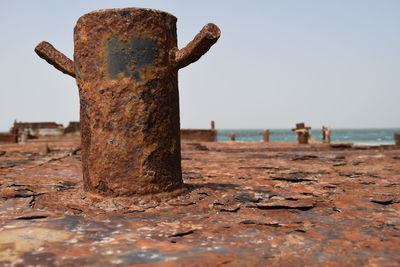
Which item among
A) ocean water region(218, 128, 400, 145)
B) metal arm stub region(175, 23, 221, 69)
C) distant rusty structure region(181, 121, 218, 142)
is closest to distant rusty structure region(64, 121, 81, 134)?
distant rusty structure region(181, 121, 218, 142)

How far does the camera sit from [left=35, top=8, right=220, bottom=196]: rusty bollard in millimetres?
1990

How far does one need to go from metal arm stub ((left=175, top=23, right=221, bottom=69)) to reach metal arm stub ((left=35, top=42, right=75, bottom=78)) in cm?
72

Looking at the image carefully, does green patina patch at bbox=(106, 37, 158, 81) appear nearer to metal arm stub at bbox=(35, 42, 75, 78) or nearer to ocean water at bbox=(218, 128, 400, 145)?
metal arm stub at bbox=(35, 42, 75, 78)

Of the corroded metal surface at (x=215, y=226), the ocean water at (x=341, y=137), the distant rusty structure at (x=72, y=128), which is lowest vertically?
the ocean water at (x=341, y=137)

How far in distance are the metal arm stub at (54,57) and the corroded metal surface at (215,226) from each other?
792 mm

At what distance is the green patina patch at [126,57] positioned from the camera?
2.00 metres

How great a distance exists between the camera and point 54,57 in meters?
2.32

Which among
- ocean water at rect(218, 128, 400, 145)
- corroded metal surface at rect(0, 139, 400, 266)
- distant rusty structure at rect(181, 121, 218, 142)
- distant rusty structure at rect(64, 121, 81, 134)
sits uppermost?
distant rusty structure at rect(64, 121, 81, 134)

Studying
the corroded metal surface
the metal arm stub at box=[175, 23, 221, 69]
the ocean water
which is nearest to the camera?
the corroded metal surface

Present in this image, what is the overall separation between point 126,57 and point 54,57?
624 mm

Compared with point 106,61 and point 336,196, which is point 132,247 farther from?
point 336,196

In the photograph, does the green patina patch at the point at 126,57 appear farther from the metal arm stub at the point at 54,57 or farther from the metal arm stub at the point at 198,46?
the metal arm stub at the point at 54,57

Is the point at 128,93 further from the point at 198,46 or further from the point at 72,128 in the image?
the point at 72,128

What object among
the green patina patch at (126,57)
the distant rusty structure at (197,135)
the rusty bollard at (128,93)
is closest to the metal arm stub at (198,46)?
the rusty bollard at (128,93)
